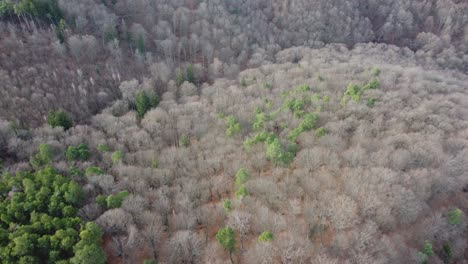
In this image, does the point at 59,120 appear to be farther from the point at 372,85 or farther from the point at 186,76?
the point at 372,85

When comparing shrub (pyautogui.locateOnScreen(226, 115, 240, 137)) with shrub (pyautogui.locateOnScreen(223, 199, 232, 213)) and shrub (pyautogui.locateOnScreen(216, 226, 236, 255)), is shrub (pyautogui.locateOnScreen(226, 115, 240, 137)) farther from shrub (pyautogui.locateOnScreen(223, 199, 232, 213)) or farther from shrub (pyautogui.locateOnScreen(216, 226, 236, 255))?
shrub (pyautogui.locateOnScreen(216, 226, 236, 255))

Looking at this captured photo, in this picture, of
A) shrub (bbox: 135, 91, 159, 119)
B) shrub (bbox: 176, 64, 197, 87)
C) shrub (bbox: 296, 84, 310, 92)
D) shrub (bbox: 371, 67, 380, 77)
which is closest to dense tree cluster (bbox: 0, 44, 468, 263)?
shrub (bbox: 296, 84, 310, 92)

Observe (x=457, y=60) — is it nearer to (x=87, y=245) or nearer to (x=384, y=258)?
(x=384, y=258)

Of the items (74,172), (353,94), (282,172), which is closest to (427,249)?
(282,172)

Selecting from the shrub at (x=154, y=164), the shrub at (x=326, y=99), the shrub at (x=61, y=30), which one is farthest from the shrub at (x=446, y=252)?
the shrub at (x=61, y=30)

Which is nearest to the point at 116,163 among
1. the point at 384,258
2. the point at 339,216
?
the point at 339,216

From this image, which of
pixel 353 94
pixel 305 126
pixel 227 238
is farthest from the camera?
pixel 353 94
